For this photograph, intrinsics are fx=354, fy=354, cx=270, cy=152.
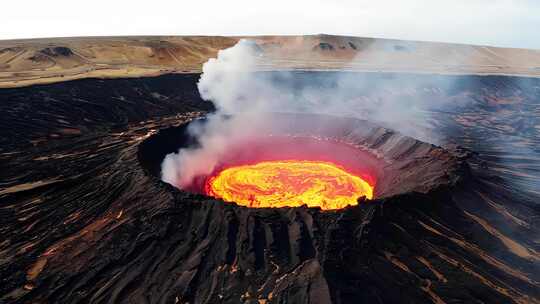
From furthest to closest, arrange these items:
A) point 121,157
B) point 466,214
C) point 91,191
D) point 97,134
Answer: point 97,134, point 121,157, point 91,191, point 466,214

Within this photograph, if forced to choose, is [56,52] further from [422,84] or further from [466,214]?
[466,214]

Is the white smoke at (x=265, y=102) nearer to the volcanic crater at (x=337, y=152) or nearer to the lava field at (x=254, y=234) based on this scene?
the volcanic crater at (x=337, y=152)

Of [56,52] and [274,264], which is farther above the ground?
[56,52]

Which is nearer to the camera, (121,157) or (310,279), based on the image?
(310,279)

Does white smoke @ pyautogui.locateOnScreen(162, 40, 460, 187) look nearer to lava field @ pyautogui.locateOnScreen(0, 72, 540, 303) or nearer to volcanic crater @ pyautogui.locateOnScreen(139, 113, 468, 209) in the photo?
volcanic crater @ pyautogui.locateOnScreen(139, 113, 468, 209)

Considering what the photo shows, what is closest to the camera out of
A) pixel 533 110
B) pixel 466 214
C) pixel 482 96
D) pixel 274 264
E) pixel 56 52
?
pixel 274 264

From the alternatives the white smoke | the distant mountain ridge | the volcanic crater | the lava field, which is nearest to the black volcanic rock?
the distant mountain ridge

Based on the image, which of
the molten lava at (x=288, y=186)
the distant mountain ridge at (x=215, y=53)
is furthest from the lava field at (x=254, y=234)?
the distant mountain ridge at (x=215, y=53)

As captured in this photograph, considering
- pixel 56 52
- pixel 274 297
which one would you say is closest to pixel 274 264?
pixel 274 297
